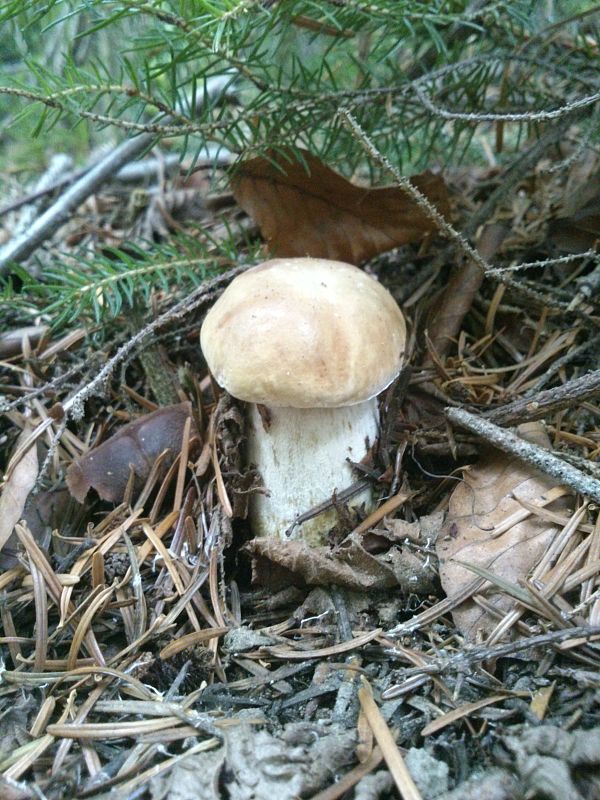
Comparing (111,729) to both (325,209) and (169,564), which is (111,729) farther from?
(325,209)

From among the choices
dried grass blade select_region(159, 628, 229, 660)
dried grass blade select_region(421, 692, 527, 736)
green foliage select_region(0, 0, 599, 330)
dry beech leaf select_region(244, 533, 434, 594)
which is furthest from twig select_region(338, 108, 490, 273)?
dried grass blade select_region(159, 628, 229, 660)

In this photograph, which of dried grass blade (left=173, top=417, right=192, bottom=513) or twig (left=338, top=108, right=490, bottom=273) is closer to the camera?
twig (left=338, top=108, right=490, bottom=273)

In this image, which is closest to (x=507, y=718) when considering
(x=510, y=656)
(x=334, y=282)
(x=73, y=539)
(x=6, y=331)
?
(x=510, y=656)

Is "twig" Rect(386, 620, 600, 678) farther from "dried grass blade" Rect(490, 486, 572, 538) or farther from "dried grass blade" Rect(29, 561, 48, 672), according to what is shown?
"dried grass blade" Rect(29, 561, 48, 672)

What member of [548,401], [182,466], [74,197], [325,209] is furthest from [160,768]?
[74,197]

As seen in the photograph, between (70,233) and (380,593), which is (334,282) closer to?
(380,593)
